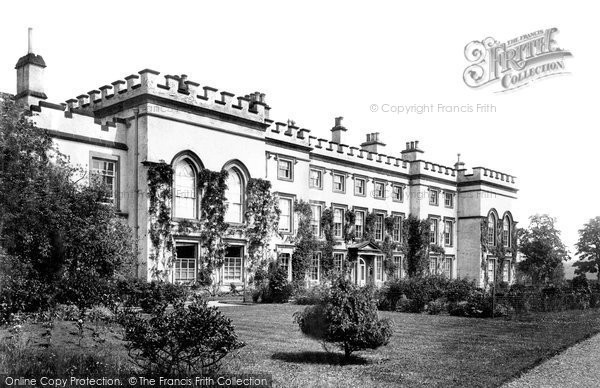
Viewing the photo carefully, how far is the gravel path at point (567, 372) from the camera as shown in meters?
9.47

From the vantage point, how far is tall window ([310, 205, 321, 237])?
1298 inches

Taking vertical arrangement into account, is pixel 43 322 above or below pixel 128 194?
below

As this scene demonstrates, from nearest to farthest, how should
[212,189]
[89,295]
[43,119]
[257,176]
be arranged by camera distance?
[89,295]
[43,119]
[212,189]
[257,176]

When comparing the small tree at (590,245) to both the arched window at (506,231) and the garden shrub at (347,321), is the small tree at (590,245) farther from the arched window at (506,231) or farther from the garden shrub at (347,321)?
the garden shrub at (347,321)

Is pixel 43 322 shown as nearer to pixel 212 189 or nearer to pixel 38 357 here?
pixel 38 357

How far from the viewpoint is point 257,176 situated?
2792 centimetres

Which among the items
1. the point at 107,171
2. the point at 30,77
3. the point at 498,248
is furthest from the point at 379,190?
the point at 30,77

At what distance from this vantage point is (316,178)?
111 ft

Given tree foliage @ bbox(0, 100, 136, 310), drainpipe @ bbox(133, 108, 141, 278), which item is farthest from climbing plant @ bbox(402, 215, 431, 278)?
tree foliage @ bbox(0, 100, 136, 310)

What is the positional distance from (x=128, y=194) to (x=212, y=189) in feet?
12.8

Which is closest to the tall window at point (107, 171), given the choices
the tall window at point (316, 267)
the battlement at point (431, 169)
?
the tall window at point (316, 267)

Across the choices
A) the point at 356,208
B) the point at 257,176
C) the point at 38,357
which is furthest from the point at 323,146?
the point at 38,357

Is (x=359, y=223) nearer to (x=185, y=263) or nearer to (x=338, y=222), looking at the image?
(x=338, y=222)

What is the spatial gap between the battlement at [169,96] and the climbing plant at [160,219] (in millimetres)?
3323
